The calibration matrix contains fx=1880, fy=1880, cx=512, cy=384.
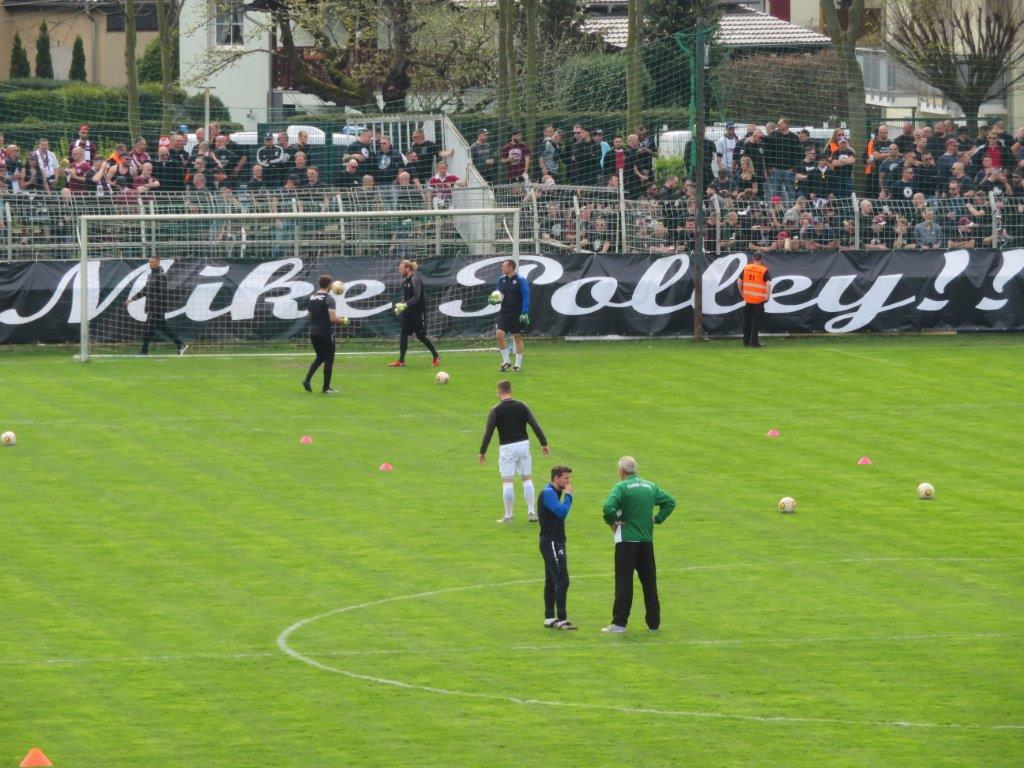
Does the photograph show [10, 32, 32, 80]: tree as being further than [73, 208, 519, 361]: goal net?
Yes

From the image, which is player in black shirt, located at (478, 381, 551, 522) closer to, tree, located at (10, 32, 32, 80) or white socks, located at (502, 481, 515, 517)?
white socks, located at (502, 481, 515, 517)

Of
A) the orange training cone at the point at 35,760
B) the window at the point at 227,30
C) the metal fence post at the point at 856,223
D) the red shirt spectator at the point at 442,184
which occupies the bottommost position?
the orange training cone at the point at 35,760

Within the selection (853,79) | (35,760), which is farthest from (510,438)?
(853,79)

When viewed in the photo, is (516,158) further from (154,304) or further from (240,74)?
(240,74)

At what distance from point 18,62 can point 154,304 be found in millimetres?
44584

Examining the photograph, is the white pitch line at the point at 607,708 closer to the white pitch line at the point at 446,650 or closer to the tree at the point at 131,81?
the white pitch line at the point at 446,650

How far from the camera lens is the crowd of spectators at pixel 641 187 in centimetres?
3853

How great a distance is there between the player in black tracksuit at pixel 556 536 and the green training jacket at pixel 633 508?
0.45m

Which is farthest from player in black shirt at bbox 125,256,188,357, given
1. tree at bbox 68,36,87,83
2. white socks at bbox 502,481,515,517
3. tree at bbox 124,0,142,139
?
tree at bbox 68,36,87,83

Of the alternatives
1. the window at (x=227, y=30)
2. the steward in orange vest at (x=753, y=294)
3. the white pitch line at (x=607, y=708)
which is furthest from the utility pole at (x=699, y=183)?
the window at (x=227, y=30)

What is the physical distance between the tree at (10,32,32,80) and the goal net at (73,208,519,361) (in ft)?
138

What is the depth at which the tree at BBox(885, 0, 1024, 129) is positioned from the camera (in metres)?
56.6

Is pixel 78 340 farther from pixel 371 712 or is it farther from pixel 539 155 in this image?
pixel 371 712

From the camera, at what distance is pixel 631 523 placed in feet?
54.1
